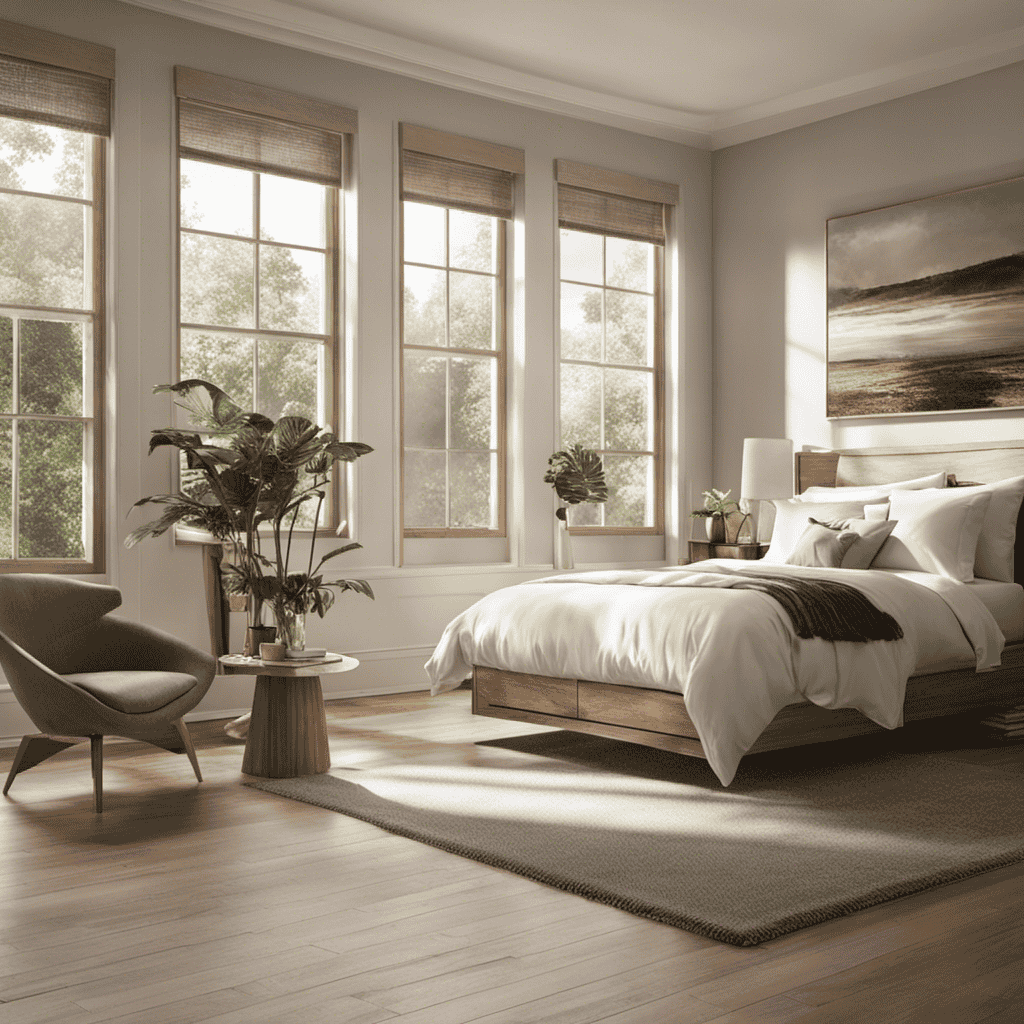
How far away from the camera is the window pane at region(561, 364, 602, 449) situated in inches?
280

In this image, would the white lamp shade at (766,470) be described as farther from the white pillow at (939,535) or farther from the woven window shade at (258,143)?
the woven window shade at (258,143)

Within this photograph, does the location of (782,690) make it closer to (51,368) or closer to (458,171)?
(51,368)

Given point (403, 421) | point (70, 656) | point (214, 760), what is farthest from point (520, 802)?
point (403, 421)

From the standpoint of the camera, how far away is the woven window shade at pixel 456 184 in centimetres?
636

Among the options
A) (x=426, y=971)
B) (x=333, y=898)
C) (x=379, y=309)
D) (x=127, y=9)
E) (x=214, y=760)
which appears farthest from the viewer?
(x=379, y=309)

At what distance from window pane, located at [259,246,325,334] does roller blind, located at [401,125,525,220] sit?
672 millimetres

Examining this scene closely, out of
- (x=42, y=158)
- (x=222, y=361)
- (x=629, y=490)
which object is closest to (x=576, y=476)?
(x=629, y=490)

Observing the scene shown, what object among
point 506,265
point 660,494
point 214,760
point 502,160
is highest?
point 502,160

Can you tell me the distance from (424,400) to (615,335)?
1475 mm

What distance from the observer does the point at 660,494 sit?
24.7 ft

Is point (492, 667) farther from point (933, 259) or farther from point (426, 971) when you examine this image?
point (933, 259)

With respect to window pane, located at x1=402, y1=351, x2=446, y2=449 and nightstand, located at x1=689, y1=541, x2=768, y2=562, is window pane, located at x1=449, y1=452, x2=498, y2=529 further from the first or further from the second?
nightstand, located at x1=689, y1=541, x2=768, y2=562

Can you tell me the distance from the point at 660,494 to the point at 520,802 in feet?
12.9

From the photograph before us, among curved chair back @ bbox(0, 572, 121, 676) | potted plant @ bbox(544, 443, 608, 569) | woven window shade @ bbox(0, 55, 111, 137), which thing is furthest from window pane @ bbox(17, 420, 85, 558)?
potted plant @ bbox(544, 443, 608, 569)
